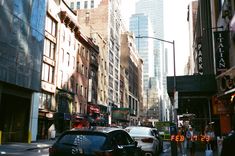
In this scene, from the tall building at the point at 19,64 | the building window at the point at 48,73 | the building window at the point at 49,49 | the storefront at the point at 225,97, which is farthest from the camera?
the building window at the point at 49,49

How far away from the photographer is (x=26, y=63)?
34.0 m

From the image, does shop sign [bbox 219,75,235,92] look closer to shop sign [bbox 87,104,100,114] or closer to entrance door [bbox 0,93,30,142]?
entrance door [bbox 0,93,30,142]

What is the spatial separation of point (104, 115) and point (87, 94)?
40.5 feet

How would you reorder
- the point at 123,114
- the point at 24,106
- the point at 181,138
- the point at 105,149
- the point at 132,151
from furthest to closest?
the point at 123,114
the point at 24,106
the point at 181,138
the point at 132,151
the point at 105,149

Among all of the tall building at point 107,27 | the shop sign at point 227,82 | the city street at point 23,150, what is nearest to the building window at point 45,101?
the city street at point 23,150

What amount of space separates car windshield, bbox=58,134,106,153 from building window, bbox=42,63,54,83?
3480 centimetres

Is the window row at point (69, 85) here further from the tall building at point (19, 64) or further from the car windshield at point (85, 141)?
the car windshield at point (85, 141)

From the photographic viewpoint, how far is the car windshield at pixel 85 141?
8.70 meters

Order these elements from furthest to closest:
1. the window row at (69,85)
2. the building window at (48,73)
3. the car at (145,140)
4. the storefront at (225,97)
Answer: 1. the window row at (69,85)
2. the building window at (48,73)
3. the storefront at (225,97)
4. the car at (145,140)

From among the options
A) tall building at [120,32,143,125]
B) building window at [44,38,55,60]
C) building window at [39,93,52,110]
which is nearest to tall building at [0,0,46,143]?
building window at [39,93,52,110]

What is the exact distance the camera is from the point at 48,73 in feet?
147

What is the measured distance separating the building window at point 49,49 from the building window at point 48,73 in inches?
56.1

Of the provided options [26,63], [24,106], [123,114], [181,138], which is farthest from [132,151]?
[123,114]

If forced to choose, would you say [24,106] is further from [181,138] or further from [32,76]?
[181,138]
